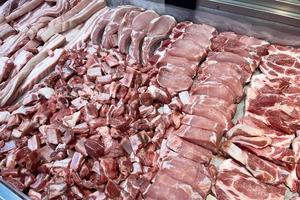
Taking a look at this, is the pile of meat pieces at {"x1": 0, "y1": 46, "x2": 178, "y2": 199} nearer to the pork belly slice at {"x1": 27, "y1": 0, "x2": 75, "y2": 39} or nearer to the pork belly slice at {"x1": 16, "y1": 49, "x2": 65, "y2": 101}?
the pork belly slice at {"x1": 16, "y1": 49, "x2": 65, "y2": 101}

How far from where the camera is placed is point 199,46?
2703 mm

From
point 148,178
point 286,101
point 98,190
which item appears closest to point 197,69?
point 286,101

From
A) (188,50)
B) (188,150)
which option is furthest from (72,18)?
(188,150)

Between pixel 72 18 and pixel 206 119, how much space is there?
1.69 metres

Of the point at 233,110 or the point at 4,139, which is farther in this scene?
the point at 4,139

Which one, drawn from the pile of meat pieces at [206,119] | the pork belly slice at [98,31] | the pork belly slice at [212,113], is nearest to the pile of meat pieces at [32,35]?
the pork belly slice at [98,31]

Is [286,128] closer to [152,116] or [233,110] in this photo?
[233,110]

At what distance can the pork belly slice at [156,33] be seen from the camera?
2.83 metres

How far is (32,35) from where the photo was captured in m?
3.30

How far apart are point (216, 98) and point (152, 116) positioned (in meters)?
0.42

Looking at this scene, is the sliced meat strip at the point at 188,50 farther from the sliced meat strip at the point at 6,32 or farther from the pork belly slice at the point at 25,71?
the sliced meat strip at the point at 6,32

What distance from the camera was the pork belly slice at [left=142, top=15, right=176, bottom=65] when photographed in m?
2.83

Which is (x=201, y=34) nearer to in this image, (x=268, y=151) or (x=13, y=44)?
(x=268, y=151)

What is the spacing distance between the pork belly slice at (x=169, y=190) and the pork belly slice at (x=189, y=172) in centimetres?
3
